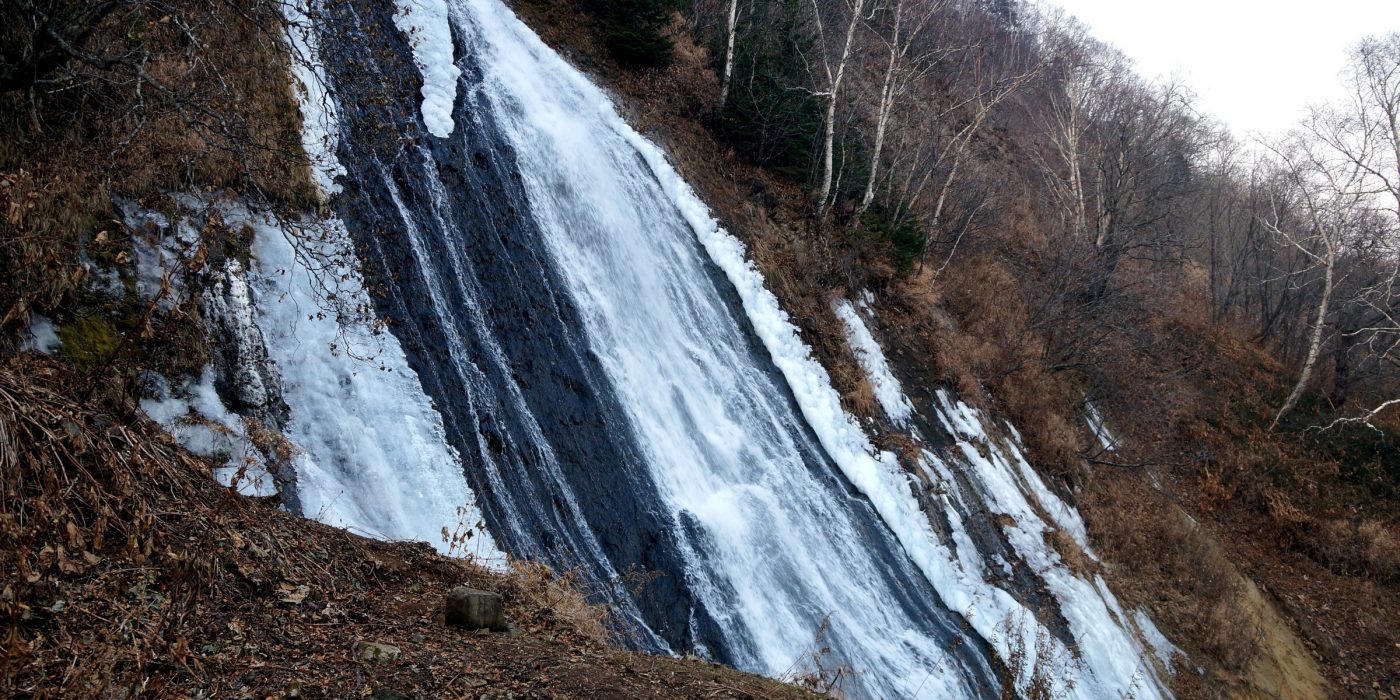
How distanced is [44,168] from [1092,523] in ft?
52.1

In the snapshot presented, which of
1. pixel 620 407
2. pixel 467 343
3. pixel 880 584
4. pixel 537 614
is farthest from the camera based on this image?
pixel 880 584

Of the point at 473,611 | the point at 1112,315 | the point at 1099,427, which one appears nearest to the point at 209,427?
the point at 473,611

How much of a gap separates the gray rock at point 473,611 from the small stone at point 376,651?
701 mm

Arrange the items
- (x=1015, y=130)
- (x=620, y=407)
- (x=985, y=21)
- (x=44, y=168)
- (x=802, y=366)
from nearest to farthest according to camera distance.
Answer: (x=44, y=168) < (x=620, y=407) < (x=802, y=366) < (x=1015, y=130) < (x=985, y=21)

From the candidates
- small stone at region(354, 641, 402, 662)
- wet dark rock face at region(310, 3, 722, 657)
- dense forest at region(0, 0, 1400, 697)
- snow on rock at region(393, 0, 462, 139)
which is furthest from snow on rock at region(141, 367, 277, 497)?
snow on rock at region(393, 0, 462, 139)

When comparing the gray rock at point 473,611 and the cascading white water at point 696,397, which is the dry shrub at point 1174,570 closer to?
the cascading white water at point 696,397

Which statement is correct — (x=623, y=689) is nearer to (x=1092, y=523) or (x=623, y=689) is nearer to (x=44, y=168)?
(x=44, y=168)

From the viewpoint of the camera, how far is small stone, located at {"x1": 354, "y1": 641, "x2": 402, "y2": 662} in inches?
159

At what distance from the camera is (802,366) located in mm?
12672

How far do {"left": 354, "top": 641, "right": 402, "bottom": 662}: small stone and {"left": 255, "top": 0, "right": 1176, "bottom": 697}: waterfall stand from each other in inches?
107

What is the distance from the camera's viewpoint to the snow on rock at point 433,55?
10.8 meters

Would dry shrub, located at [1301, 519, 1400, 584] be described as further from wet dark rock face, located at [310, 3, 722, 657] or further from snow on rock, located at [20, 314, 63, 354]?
snow on rock, located at [20, 314, 63, 354]

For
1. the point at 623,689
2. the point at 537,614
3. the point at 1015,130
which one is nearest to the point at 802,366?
the point at 537,614

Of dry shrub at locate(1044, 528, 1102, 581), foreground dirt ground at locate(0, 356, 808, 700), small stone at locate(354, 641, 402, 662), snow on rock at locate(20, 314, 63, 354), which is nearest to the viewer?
foreground dirt ground at locate(0, 356, 808, 700)
